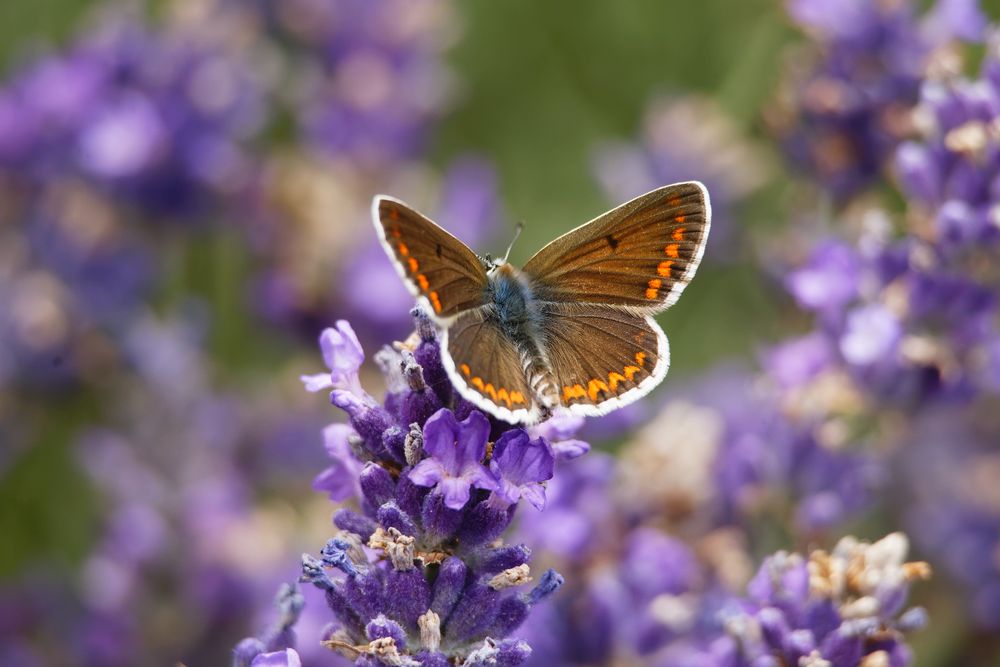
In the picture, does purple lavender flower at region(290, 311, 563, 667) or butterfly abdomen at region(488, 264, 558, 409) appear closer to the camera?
purple lavender flower at region(290, 311, 563, 667)

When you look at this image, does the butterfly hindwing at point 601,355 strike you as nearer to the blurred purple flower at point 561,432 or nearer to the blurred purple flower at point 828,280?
the blurred purple flower at point 561,432

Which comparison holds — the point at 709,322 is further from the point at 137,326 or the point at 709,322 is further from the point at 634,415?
the point at 137,326

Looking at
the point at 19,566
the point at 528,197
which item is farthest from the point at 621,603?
the point at 528,197

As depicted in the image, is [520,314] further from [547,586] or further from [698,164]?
[698,164]

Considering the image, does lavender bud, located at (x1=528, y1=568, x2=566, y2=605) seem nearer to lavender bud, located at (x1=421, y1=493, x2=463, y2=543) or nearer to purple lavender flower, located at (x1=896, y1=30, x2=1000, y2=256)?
lavender bud, located at (x1=421, y1=493, x2=463, y2=543)

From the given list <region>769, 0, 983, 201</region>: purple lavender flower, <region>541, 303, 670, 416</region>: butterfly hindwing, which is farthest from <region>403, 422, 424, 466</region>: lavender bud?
<region>769, 0, 983, 201</region>: purple lavender flower

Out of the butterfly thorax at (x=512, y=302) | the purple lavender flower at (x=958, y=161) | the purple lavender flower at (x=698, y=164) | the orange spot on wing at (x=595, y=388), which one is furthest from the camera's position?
the purple lavender flower at (x=698, y=164)

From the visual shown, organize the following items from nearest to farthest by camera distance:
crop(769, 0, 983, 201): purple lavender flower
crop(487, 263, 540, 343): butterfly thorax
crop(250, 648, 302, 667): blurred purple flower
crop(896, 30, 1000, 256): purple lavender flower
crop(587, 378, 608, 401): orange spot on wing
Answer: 1. crop(250, 648, 302, 667): blurred purple flower
2. crop(587, 378, 608, 401): orange spot on wing
3. crop(487, 263, 540, 343): butterfly thorax
4. crop(896, 30, 1000, 256): purple lavender flower
5. crop(769, 0, 983, 201): purple lavender flower

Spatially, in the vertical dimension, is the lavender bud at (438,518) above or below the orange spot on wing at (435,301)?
below

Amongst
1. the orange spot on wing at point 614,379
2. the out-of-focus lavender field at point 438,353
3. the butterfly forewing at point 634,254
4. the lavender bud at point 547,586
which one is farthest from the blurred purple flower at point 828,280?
the lavender bud at point 547,586

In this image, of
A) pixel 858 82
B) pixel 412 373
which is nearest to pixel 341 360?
pixel 412 373
